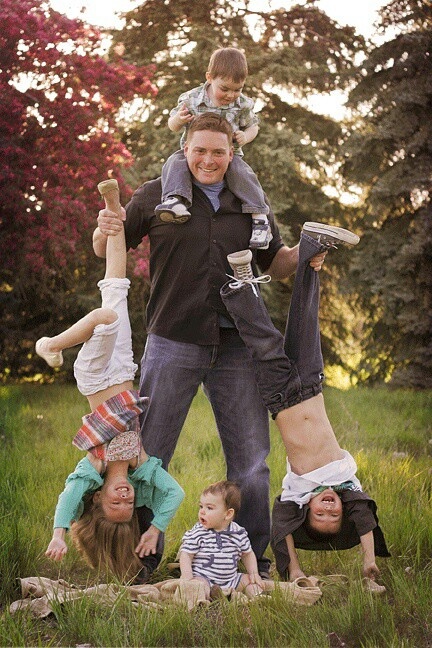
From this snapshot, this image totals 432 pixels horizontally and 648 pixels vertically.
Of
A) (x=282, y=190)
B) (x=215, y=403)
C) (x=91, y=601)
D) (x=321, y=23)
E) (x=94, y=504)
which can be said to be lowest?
(x=91, y=601)

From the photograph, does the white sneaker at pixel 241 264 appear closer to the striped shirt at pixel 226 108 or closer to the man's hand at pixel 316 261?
the man's hand at pixel 316 261

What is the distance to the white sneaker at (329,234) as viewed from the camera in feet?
12.7

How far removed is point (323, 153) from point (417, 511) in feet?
28.1

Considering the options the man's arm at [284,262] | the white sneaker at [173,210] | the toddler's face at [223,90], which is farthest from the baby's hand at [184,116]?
the man's arm at [284,262]

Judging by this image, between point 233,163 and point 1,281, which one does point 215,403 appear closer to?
point 233,163

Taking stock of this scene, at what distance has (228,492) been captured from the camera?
12.6 feet

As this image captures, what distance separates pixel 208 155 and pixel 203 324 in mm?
753

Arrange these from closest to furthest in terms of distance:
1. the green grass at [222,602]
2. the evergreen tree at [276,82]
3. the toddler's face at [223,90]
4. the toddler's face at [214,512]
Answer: the green grass at [222,602] < the toddler's face at [214,512] < the toddler's face at [223,90] < the evergreen tree at [276,82]

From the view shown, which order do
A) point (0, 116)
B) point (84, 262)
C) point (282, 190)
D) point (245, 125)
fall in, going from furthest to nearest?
point (282, 190) → point (84, 262) → point (0, 116) → point (245, 125)

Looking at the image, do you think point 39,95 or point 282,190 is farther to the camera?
point 282,190

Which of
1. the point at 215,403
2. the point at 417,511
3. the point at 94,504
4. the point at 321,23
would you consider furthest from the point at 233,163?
the point at 321,23

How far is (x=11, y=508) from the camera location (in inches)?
186

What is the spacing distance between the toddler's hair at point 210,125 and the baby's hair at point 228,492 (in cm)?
152

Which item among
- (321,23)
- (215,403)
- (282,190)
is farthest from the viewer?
(321,23)
